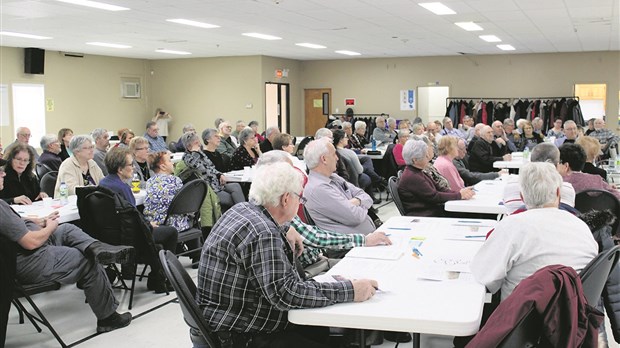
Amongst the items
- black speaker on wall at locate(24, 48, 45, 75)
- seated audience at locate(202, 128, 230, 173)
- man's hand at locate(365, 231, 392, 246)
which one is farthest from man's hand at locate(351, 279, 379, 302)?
black speaker on wall at locate(24, 48, 45, 75)

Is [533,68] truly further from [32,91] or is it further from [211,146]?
[32,91]

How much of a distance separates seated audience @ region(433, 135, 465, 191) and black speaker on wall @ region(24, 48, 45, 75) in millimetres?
11229

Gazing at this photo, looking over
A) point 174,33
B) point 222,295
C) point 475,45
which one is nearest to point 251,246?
point 222,295

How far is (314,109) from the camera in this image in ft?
62.9

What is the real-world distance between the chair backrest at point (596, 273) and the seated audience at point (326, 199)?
2075 mm

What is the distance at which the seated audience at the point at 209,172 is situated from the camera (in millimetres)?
7085

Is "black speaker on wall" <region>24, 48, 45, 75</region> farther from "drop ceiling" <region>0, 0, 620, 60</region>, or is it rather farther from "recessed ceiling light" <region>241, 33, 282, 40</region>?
"recessed ceiling light" <region>241, 33, 282, 40</region>

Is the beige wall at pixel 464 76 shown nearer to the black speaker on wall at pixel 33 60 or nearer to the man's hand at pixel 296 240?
the black speaker on wall at pixel 33 60

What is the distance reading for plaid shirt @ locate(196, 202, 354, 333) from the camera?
2.36 m

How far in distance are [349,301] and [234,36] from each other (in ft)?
34.4

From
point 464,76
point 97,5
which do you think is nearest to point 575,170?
point 97,5

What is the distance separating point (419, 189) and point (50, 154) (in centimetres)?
485

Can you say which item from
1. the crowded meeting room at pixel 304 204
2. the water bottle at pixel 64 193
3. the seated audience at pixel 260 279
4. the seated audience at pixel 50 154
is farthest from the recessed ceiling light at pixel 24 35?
the seated audience at pixel 260 279

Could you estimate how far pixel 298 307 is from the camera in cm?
238
